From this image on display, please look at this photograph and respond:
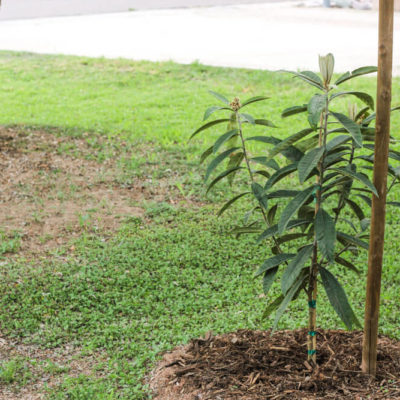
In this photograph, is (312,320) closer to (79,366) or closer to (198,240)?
(79,366)

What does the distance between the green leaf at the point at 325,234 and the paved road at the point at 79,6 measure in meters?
16.4

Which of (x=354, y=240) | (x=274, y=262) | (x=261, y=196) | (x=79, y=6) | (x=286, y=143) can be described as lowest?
(x=274, y=262)

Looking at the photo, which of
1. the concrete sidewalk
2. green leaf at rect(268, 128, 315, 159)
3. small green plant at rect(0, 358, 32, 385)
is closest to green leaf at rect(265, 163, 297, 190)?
green leaf at rect(268, 128, 315, 159)

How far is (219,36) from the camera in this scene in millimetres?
13789

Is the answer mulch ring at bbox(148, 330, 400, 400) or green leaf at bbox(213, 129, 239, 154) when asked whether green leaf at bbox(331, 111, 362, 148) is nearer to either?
green leaf at bbox(213, 129, 239, 154)

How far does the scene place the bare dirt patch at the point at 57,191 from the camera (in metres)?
5.77

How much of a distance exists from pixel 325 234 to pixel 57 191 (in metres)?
4.35

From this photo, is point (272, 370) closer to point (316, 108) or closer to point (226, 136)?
point (226, 136)

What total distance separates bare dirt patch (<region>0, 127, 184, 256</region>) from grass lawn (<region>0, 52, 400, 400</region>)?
45 millimetres

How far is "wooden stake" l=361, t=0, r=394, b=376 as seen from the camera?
269cm

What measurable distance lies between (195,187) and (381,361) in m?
→ 3.58

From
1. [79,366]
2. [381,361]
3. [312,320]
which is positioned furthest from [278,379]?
[79,366]

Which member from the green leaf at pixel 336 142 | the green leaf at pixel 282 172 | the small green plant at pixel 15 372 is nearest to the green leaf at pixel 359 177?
the green leaf at pixel 336 142

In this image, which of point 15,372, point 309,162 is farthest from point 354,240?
point 15,372
